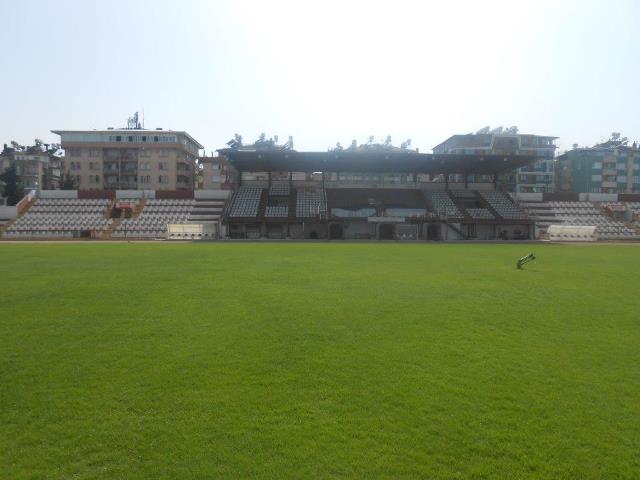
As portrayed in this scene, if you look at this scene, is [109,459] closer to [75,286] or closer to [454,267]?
[75,286]

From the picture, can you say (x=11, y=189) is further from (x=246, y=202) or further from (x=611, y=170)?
(x=611, y=170)

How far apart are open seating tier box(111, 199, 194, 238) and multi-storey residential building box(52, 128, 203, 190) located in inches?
765

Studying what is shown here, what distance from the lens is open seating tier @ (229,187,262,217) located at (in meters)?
60.5

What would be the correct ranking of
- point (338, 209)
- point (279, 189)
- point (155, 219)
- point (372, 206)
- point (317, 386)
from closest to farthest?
point (317, 386)
point (155, 219)
point (338, 209)
point (372, 206)
point (279, 189)

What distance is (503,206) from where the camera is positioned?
6431 centimetres

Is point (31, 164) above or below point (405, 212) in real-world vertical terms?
above

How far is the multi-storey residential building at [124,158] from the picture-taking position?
279 ft

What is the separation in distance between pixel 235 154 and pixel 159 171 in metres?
34.7

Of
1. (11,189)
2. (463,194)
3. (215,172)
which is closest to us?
(463,194)

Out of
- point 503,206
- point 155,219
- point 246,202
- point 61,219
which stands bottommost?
point 61,219

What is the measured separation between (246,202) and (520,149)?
2238 inches

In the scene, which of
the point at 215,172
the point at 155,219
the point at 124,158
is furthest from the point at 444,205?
the point at 124,158

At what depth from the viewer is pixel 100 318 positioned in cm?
1095

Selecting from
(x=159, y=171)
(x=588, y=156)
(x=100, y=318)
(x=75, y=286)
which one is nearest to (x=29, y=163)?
(x=159, y=171)
